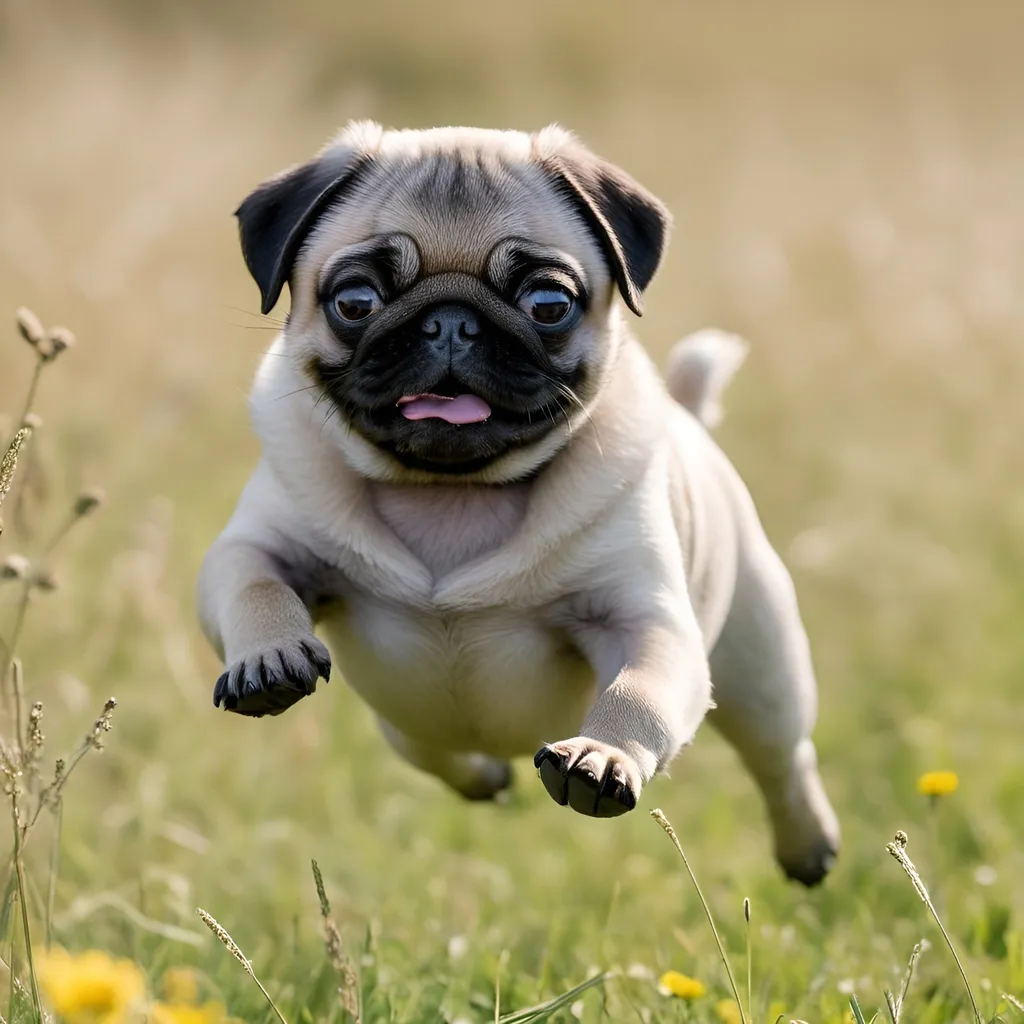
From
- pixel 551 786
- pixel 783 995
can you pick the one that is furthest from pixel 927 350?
pixel 551 786

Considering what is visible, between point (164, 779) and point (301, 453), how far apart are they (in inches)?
86.1

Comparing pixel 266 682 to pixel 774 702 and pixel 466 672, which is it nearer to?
pixel 466 672

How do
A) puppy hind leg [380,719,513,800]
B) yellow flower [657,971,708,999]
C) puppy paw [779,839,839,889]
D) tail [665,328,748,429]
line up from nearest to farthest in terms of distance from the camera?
yellow flower [657,971,708,999]
puppy hind leg [380,719,513,800]
tail [665,328,748,429]
puppy paw [779,839,839,889]

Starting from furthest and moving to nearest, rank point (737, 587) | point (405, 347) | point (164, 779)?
point (164, 779)
point (737, 587)
point (405, 347)

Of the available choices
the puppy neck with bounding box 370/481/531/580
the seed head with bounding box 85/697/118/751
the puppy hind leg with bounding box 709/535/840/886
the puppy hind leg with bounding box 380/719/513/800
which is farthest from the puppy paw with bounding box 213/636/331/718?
the puppy hind leg with bounding box 709/535/840/886

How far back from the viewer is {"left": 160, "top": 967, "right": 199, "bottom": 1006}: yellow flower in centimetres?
302

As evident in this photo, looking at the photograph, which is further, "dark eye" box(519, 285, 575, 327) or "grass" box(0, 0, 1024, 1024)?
"grass" box(0, 0, 1024, 1024)

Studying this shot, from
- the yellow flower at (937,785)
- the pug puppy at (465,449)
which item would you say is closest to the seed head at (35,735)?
the pug puppy at (465,449)

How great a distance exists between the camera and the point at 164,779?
4.98 meters

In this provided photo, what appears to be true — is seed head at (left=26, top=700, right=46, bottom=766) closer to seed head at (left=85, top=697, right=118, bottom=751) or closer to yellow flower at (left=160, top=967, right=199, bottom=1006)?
seed head at (left=85, top=697, right=118, bottom=751)

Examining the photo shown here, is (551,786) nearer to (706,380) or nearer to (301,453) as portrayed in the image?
(301,453)

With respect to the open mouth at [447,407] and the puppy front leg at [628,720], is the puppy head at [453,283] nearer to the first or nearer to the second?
the open mouth at [447,407]

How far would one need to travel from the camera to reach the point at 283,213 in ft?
10.2

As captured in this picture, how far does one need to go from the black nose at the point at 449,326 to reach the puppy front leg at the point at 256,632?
21.5 inches
